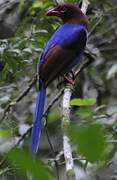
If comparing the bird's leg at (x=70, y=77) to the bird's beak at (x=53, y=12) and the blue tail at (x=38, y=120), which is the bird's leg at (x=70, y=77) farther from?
the bird's beak at (x=53, y=12)

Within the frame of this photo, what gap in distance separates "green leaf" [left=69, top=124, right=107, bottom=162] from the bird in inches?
77.9

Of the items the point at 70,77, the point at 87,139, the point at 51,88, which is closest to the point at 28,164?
the point at 87,139

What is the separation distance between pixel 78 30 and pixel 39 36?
31 centimetres

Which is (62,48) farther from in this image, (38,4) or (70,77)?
(38,4)

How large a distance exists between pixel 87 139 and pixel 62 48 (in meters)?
2.45

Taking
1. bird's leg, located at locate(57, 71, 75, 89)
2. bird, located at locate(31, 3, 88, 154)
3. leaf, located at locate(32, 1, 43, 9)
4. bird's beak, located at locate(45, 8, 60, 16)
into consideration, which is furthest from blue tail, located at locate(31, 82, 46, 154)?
leaf, located at locate(32, 1, 43, 9)

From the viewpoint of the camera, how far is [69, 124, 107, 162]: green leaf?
0.59 meters

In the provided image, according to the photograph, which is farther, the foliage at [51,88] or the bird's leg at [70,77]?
the bird's leg at [70,77]

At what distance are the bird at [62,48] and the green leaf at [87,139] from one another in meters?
1.98

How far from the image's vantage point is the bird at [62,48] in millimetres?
2889

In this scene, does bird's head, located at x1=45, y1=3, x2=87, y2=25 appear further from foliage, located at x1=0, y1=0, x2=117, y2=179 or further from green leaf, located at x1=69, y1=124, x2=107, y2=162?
green leaf, located at x1=69, y1=124, x2=107, y2=162

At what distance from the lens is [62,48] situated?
3.01 meters

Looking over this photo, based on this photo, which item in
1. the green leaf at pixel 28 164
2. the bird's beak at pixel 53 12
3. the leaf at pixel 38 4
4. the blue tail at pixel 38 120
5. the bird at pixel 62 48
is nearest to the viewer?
the green leaf at pixel 28 164

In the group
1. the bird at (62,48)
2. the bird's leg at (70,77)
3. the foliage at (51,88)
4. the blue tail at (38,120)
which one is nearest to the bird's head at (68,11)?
the bird at (62,48)
